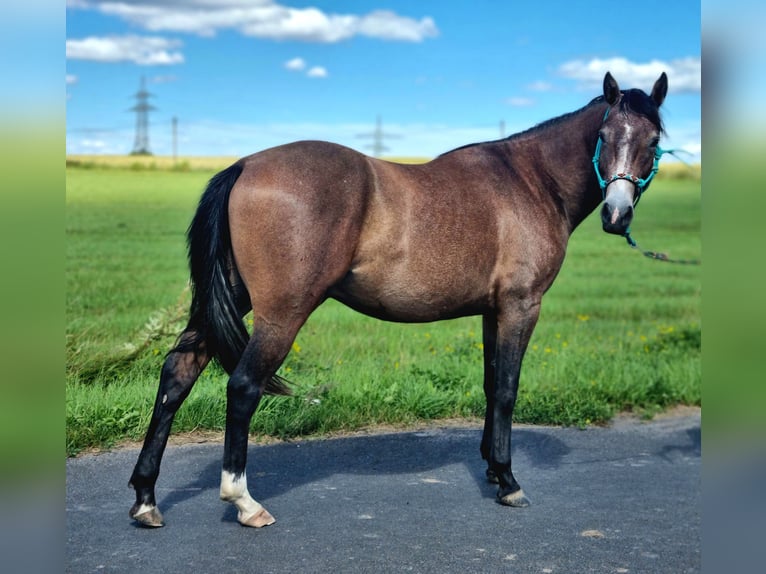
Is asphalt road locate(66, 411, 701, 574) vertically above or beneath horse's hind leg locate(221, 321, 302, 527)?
beneath

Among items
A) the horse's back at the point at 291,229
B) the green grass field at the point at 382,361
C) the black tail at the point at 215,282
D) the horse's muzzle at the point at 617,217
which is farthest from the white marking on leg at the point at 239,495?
the horse's muzzle at the point at 617,217

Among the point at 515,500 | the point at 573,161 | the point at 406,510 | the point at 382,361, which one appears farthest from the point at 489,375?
the point at 382,361

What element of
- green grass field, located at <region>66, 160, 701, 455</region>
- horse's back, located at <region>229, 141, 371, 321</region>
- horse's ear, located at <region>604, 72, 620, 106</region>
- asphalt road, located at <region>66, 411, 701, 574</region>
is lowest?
asphalt road, located at <region>66, 411, 701, 574</region>

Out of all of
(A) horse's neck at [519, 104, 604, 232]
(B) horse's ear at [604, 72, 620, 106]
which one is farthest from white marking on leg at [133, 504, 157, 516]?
(B) horse's ear at [604, 72, 620, 106]

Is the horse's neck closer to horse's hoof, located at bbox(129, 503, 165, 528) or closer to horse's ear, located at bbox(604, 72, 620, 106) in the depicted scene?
horse's ear, located at bbox(604, 72, 620, 106)

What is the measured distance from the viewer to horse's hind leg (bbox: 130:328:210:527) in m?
4.42

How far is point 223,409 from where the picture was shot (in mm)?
6188

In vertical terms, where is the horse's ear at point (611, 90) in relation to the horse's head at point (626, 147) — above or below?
above

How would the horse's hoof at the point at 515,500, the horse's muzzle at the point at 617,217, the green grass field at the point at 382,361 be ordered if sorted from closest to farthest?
the horse's muzzle at the point at 617,217, the horse's hoof at the point at 515,500, the green grass field at the point at 382,361

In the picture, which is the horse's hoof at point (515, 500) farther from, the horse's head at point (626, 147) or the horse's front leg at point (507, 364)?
the horse's head at point (626, 147)

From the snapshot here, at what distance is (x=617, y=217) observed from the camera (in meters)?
4.58

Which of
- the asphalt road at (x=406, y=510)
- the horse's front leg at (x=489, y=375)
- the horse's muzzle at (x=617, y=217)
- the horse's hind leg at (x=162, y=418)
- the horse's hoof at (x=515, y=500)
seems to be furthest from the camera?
the horse's front leg at (x=489, y=375)

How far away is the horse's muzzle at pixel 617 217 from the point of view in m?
4.58

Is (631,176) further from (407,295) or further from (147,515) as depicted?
(147,515)
